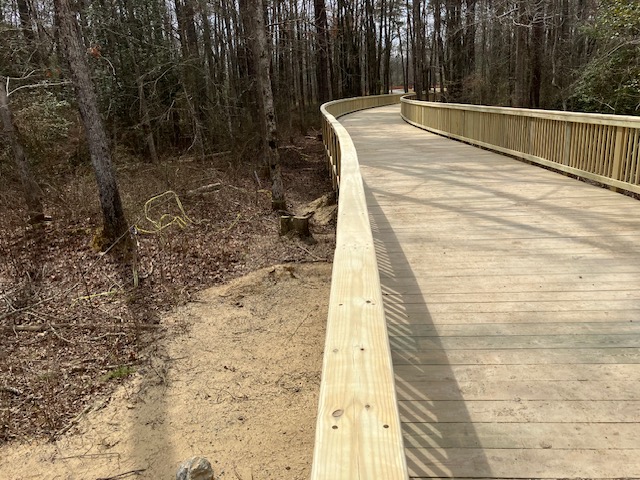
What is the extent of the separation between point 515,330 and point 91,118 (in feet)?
26.2

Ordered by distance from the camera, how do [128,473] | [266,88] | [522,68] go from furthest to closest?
[522,68] → [266,88] → [128,473]

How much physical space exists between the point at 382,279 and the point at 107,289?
5.16 metres

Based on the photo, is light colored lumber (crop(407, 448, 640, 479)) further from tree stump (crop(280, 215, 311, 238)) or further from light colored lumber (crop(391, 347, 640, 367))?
tree stump (crop(280, 215, 311, 238))

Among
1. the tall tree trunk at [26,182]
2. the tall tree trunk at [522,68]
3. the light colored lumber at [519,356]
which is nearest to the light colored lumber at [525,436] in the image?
the light colored lumber at [519,356]

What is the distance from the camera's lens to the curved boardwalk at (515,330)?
2.28 metres

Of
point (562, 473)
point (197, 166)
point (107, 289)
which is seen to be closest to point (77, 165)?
point (197, 166)

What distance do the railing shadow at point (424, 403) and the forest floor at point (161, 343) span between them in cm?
182

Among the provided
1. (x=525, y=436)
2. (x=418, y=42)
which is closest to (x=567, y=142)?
(x=525, y=436)

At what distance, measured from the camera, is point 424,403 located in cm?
262

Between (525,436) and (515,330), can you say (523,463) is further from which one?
(515,330)

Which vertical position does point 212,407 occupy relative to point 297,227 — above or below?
below

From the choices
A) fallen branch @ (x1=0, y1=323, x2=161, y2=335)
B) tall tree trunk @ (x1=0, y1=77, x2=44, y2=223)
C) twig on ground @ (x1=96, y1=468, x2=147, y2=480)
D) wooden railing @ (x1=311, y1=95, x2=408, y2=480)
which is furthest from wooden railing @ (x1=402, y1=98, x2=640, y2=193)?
tall tree trunk @ (x1=0, y1=77, x2=44, y2=223)

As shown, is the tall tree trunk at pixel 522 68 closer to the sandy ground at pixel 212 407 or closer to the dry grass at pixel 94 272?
the dry grass at pixel 94 272

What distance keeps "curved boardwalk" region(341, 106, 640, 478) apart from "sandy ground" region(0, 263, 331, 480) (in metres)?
1.84
